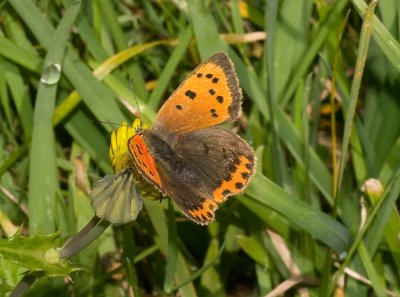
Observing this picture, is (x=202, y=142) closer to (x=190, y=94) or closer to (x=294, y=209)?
(x=190, y=94)

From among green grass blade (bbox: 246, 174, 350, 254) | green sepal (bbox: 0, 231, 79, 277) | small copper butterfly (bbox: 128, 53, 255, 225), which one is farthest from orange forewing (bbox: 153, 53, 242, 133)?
green sepal (bbox: 0, 231, 79, 277)

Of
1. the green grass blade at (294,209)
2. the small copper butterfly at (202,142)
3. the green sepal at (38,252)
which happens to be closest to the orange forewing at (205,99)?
the small copper butterfly at (202,142)

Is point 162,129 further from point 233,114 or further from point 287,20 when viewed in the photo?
point 287,20

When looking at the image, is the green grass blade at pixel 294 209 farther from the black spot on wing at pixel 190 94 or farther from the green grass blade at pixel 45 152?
the green grass blade at pixel 45 152

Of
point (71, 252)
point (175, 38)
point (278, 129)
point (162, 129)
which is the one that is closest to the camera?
point (71, 252)

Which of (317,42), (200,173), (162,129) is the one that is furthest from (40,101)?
(317,42)

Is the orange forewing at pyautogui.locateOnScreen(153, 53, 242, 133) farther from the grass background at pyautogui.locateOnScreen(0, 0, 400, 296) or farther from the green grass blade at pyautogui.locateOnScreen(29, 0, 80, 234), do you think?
the green grass blade at pyautogui.locateOnScreen(29, 0, 80, 234)
